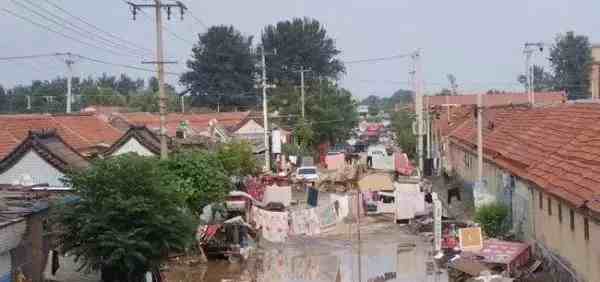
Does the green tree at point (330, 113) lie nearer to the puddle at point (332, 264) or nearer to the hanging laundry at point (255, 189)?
the hanging laundry at point (255, 189)

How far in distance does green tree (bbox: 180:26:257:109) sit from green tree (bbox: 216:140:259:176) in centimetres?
4511

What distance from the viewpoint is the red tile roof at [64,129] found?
3023cm

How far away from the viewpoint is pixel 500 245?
2203 cm

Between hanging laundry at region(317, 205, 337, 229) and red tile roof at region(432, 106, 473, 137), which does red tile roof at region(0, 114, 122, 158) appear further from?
red tile roof at region(432, 106, 473, 137)

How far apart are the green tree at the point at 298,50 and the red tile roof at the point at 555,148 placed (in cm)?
5065

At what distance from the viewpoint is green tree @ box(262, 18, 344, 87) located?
89.7 meters

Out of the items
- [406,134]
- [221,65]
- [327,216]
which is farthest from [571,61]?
[327,216]

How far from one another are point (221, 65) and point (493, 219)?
63563 millimetres

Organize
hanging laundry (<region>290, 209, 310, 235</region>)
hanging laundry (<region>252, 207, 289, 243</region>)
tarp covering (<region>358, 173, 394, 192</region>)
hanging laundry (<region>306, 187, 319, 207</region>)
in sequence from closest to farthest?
hanging laundry (<region>252, 207, 289, 243</region>), hanging laundry (<region>290, 209, 310, 235</region>), hanging laundry (<region>306, 187, 319, 207</region>), tarp covering (<region>358, 173, 394, 192</region>)

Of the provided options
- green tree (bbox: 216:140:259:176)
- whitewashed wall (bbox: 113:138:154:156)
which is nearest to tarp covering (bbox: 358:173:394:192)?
green tree (bbox: 216:140:259:176)

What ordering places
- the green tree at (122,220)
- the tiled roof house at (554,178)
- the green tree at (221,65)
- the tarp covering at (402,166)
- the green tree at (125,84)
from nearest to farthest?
the tiled roof house at (554,178) → the green tree at (122,220) → the tarp covering at (402,166) → the green tree at (221,65) → the green tree at (125,84)

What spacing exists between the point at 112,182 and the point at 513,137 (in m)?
19.0

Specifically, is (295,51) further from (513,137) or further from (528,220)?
(528,220)

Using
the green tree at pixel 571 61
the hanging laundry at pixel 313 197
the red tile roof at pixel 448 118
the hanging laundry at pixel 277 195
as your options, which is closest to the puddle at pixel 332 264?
the hanging laundry at pixel 313 197
